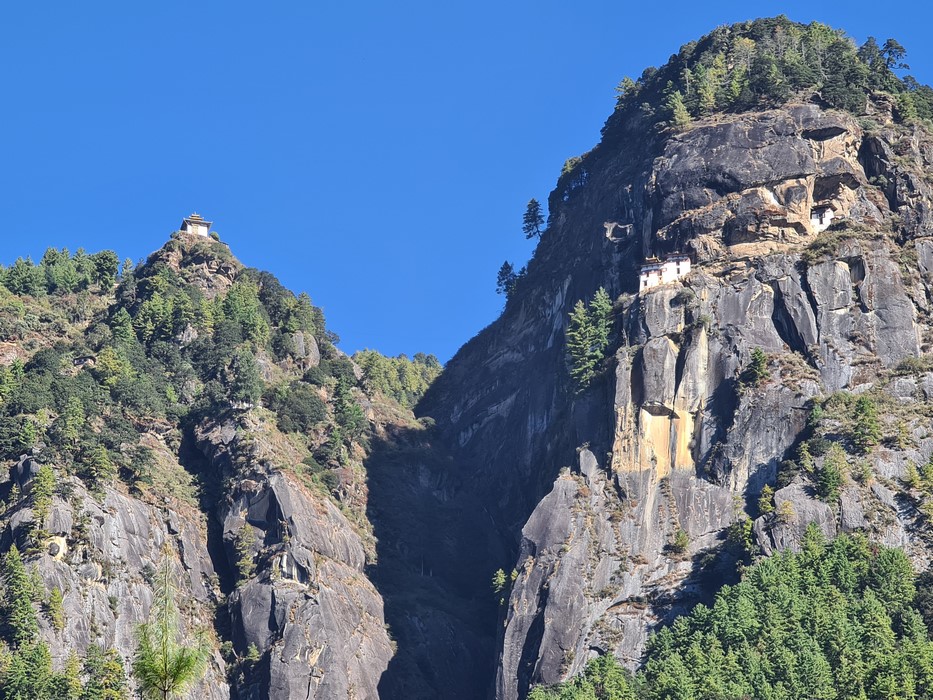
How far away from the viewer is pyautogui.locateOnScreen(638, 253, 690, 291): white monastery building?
387 feet

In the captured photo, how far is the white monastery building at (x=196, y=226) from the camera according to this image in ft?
495

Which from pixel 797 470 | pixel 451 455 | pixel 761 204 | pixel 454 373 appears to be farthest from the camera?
pixel 454 373

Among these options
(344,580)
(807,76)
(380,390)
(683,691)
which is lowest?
(683,691)

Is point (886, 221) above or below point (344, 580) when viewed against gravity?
above

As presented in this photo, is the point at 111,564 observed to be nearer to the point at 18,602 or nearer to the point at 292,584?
the point at 18,602

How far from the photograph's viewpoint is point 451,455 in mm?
139750

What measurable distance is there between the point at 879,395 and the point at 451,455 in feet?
145

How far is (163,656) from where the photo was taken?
119 ft

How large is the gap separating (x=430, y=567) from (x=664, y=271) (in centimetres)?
2997

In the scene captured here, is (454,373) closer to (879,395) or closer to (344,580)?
(344,580)

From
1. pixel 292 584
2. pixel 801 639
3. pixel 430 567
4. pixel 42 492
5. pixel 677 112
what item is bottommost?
pixel 801 639

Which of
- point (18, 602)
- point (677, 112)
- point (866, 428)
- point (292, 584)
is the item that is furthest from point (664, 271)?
point (18, 602)

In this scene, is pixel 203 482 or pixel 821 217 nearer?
pixel 203 482

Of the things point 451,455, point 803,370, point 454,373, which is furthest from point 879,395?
point 454,373
